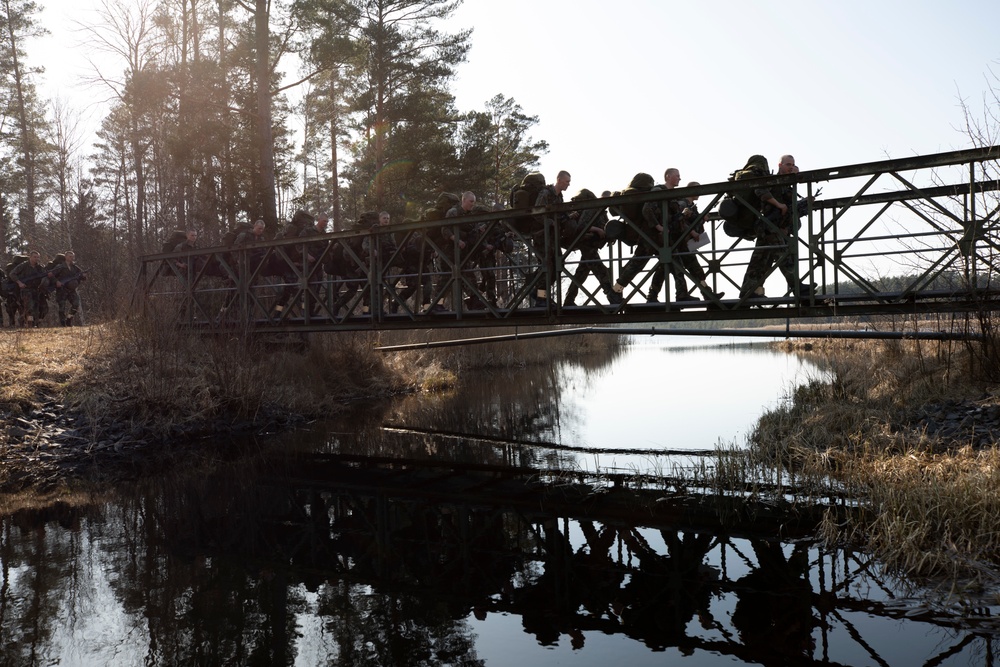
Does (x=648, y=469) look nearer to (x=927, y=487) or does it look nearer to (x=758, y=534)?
(x=758, y=534)

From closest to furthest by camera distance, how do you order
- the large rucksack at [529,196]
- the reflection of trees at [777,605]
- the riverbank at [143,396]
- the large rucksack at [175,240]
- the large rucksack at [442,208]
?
the reflection of trees at [777,605] < the riverbank at [143,396] < the large rucksack at [529,196] < the large rucksack at [442,208] < the large rucksack at [175,240]

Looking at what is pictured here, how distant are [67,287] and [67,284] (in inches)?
5.6

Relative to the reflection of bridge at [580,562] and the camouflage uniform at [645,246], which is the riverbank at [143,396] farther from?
the camouflage uniform at [645,246]

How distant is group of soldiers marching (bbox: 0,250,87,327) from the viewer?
18969 mm

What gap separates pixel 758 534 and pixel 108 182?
42604 millimetres

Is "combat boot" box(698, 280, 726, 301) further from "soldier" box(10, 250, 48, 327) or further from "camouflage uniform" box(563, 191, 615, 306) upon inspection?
"soldier" box(10, 250, 48, 327)

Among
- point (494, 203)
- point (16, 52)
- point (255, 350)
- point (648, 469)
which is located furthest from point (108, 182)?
point (648, 469)

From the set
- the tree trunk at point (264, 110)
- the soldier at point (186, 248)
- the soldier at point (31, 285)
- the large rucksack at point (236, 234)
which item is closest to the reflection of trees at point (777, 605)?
the large rucksack at point (236, 234)

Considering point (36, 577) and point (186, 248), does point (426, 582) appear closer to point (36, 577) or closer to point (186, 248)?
point (36, 577)

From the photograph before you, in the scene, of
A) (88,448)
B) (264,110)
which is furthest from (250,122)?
(88,448)

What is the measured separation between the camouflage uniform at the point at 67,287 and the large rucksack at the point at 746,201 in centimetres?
1598

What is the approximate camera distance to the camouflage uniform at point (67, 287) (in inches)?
747

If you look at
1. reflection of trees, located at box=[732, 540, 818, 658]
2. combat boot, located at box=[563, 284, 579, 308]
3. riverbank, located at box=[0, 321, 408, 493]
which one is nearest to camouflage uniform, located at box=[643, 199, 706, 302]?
combat boot, located at box=[563, 284, 579, 308]

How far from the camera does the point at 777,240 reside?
9.16 m
